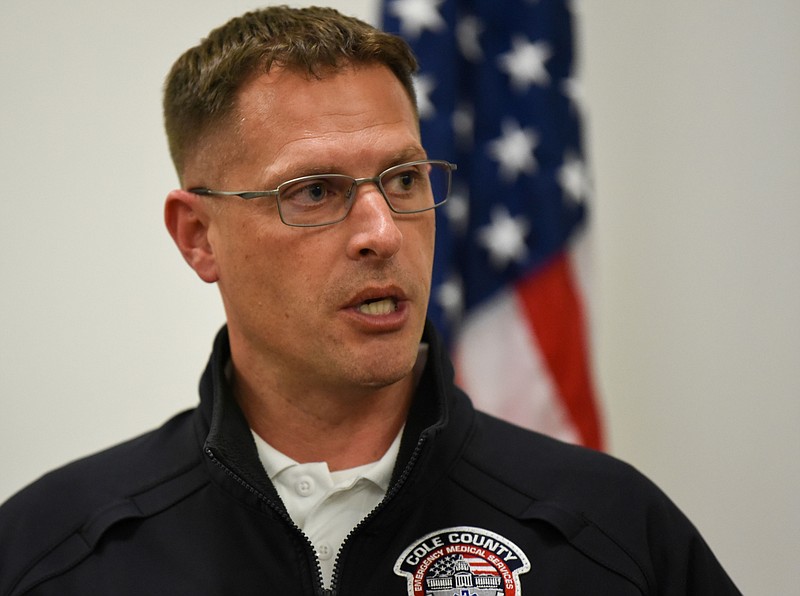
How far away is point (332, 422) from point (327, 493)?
121 millimetres

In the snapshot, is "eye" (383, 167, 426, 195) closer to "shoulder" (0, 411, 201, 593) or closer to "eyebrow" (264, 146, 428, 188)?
"eyebrow" (264, 146, 428, 188)

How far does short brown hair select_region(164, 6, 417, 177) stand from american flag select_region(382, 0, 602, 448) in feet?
2.62

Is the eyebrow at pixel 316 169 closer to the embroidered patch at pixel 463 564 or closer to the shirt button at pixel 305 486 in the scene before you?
the shirt button at pixel 305 486

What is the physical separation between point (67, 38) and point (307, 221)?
151 cm

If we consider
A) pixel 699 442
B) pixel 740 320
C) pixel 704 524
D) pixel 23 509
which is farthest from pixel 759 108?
pixel 23 509

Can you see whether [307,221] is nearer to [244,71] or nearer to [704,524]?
[244,71]

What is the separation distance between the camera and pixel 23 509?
147 cm

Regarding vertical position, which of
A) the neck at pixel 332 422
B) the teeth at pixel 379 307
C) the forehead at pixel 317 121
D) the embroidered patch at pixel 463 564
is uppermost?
the forehead at pixel 317 121

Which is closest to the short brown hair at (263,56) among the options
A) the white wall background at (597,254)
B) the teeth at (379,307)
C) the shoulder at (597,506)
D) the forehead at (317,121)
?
the forehead at (317,121)

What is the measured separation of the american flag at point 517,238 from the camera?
2.38m

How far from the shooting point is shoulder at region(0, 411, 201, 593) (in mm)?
1401

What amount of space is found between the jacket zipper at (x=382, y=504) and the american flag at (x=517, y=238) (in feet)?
3.36

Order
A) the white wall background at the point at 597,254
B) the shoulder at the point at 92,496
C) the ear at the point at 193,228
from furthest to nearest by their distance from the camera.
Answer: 1. the white wall background at the point at 597,254
2. the ear at the point at 193,228
3. the shoulder at the point at 92,496

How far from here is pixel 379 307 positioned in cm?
140
